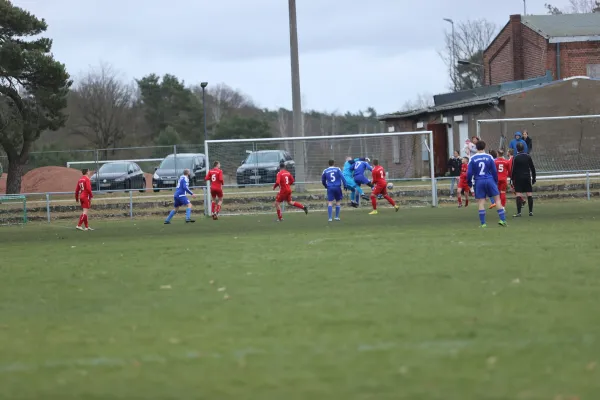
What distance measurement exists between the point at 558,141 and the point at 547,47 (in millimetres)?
14001

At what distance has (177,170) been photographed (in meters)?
39.9

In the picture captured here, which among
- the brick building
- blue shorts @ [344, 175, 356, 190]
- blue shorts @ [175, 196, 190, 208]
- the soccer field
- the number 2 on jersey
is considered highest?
the brick building

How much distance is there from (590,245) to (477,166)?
227 inches

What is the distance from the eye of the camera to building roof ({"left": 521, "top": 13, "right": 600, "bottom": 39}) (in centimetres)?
5175

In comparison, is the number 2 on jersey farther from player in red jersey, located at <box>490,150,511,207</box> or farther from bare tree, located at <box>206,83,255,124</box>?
bare tree, located at <box>206,83,255,124</box>

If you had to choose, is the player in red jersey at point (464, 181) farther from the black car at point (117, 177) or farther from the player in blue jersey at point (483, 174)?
the black car at point (117, 177)

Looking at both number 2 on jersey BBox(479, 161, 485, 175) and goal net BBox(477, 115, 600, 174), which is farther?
goal net BBox(477, 115, 600, 174)

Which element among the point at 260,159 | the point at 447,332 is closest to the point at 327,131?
the point at 260,159

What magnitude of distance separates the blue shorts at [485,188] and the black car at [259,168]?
588 inches

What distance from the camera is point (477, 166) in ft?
70.4

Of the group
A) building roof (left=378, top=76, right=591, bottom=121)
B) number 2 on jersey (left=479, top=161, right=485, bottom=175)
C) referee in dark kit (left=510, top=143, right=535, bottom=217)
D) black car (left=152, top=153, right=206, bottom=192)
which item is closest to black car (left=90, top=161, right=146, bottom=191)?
black car (left=152, top=153, right=206, bottom=192)

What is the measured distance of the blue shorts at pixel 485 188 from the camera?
21453 millimetres

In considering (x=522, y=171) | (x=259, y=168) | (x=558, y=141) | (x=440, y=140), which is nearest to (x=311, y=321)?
(x=522, y=171)

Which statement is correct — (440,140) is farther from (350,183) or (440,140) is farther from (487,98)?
(350,183)
